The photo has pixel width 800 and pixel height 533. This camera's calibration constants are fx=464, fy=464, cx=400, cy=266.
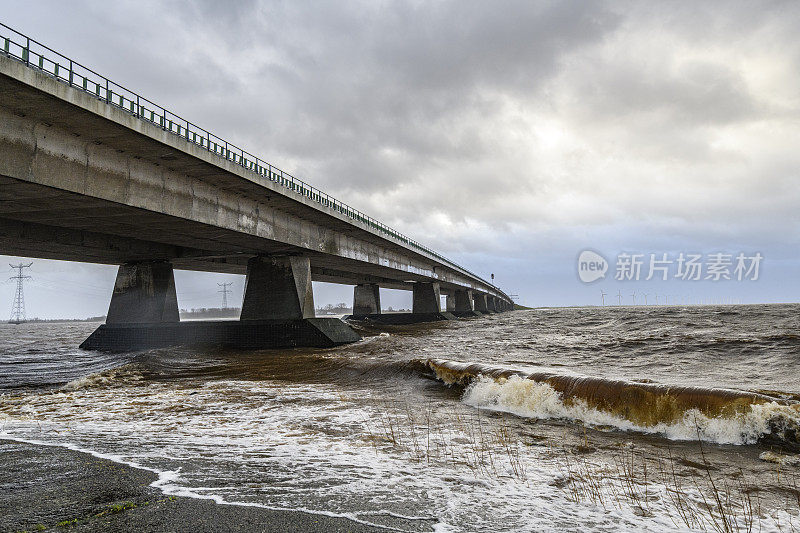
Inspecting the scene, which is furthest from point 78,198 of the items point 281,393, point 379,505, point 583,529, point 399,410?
point 583,529

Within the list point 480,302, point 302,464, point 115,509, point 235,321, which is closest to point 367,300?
point 235,321

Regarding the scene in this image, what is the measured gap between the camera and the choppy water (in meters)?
5.19

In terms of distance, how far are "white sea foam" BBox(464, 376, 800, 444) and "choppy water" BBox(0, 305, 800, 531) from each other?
3cm

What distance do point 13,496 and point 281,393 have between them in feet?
30.3

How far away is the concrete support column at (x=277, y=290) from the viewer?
1330 inches

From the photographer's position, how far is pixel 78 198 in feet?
57.8

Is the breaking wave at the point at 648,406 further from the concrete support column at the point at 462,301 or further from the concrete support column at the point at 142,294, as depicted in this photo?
the concrete support column at the point at 462,301

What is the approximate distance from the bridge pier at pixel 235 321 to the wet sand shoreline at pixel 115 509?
1031 inches

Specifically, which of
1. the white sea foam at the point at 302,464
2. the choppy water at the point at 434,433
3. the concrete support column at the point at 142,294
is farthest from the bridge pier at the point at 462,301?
the white sea foam at the point at 302,464

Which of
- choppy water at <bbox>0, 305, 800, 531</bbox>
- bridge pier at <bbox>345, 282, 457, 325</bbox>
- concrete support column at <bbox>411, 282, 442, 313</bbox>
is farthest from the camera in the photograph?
concrete support column at <bbox>411, 282, 442, 313</bbox>

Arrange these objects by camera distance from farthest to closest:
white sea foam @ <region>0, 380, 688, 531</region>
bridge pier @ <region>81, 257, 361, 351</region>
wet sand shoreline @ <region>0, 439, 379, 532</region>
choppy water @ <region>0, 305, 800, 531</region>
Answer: bridge pier @ <region>81, 257, 361, 351</region> → choppy water @ <region>0, 305, 800, 531</region> → white sea foam @ <region>0, 380, 688, 531</region> → wet sand shoreline @ <region>0, 439, 379, 532</region>

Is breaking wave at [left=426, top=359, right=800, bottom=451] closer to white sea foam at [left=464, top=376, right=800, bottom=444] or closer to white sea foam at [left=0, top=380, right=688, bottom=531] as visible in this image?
white sea foam at [left=464, top=376, right=800, bottom=444]

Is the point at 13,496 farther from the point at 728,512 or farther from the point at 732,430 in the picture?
the point at 732,430

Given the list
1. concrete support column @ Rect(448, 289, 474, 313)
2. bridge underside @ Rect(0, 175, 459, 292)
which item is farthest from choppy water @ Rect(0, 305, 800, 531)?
concrete support column @ Rect(448, 289, 474, 313)
